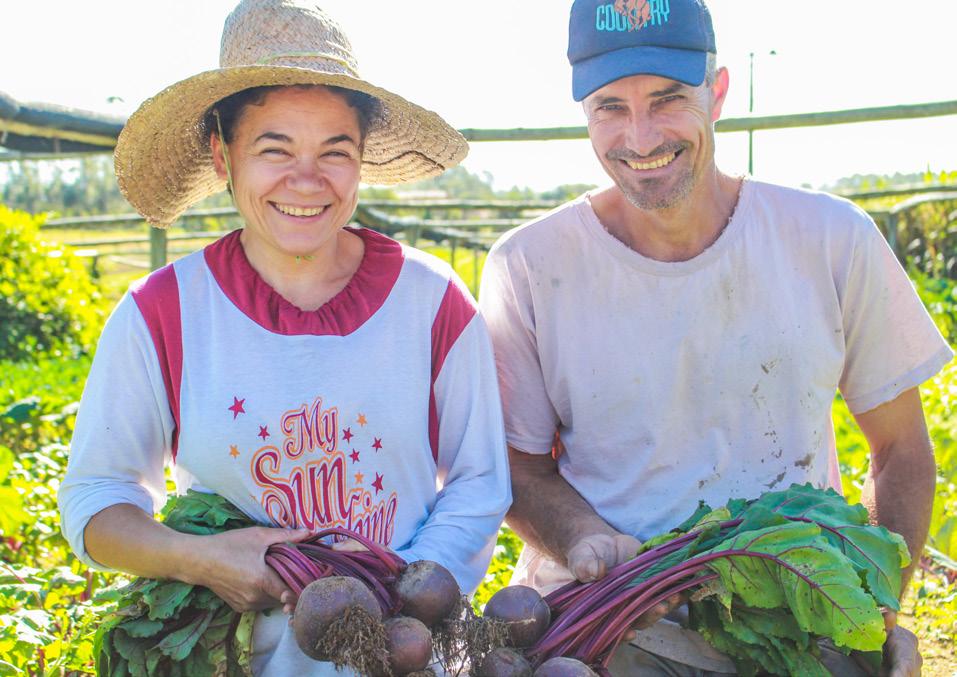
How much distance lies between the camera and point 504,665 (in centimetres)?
211

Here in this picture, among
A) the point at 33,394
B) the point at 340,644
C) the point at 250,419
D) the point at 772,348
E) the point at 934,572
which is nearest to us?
the point at 340,644

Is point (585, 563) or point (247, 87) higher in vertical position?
point (247, 87)

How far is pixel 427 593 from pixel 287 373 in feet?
2.14

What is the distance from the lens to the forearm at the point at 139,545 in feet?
7.62

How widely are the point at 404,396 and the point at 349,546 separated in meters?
0.42

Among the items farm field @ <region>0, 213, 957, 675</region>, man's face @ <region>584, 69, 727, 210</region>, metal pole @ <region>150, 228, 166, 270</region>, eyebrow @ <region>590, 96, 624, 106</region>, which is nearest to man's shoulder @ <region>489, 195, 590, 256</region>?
man's face @ <region>584, 69, 727, 210</region>

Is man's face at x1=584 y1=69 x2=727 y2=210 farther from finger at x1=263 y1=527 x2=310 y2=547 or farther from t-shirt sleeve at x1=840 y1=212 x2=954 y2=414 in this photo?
finger at x1=263 y1=527 x2=310 y2=547

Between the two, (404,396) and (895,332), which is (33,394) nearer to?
(404,396)

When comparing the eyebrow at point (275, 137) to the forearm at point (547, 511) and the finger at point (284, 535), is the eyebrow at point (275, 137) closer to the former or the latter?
the finger at point (284, 535)

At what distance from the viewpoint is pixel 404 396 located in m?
2.55

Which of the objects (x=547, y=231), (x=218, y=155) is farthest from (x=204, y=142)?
(x=547, y=231)

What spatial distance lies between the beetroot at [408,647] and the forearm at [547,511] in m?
0.67

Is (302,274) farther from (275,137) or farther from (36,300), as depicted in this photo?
(36,300)

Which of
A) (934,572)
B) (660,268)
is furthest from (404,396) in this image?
(934,572)
